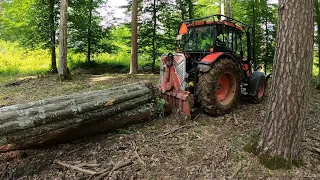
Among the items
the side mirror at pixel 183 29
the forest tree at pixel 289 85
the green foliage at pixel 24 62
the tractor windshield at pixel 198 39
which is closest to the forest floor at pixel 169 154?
the forest tree at pixel 289 85

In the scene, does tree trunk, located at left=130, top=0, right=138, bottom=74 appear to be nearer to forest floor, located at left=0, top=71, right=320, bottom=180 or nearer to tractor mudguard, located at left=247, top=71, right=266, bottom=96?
tractor mudguard, located at left=247, top=71, right=266, bottom=96

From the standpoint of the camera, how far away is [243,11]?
47.0ft

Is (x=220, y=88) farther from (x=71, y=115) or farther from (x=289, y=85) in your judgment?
(x=71, y=115)

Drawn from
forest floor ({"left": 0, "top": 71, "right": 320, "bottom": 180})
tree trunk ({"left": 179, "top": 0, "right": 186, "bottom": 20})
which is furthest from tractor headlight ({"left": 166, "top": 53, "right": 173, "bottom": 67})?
tree trunk ({"left": 179, "top": 0, "right": 186, "bottom": 20})

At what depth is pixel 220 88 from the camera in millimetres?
6191

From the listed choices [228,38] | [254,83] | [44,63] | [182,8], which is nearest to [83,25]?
[44,63]

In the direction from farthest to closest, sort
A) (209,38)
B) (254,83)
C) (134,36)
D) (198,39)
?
1. (134,36)
2. (254,83)
3. (198,39)
4. (209,38)

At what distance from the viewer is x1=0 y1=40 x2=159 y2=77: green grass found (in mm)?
13789

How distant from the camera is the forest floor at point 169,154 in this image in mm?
3355

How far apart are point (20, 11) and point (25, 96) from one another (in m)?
8.37

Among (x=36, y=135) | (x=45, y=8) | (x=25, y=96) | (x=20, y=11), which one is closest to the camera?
(x=36, y=135)

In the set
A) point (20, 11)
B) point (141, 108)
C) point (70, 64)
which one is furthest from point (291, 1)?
point (20, 11)

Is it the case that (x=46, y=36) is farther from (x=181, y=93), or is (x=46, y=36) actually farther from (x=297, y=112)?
(x=297, y=112)

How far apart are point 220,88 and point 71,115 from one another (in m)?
3.63
